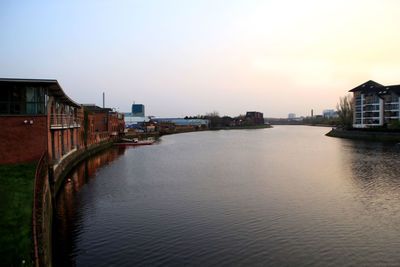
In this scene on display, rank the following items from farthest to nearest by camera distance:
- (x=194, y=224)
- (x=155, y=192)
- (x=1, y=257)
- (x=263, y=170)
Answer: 1. (x=263, y=170)
2. (x=155, y=192)
3. (x=194, y=224)
4. (x=1, y=257)

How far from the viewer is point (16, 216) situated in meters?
10.6

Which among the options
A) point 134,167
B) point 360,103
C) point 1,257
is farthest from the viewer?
point 360,103

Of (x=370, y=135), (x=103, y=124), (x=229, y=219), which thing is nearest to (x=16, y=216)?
(x=229, y=219)

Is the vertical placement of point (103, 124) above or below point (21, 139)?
above

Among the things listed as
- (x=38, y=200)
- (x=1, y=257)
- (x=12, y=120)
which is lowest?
(x=1, y=257)

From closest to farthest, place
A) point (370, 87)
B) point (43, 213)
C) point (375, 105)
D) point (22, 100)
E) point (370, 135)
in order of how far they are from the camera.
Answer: point (43, 213) < point (22, 100) < point (370, 135) < point (375, 105) < point (370, 87)

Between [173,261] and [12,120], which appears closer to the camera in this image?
[173,261]

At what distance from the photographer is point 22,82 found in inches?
717

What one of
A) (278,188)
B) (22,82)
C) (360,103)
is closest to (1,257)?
(22,82)

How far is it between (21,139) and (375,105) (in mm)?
83417

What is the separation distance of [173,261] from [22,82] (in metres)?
15.0

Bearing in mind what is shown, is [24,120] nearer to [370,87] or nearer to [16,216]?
[16,216]

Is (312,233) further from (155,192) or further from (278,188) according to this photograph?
(155,192)

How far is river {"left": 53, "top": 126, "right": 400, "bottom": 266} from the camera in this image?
460 inches
